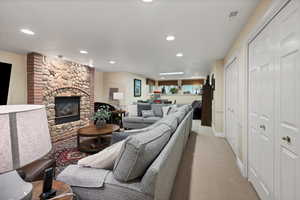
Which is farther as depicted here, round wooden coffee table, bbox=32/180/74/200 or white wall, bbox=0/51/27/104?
white wall, bbox=0/51/27/104

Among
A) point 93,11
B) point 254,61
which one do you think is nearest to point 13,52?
point 93,11

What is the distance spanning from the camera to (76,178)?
1.13 meters

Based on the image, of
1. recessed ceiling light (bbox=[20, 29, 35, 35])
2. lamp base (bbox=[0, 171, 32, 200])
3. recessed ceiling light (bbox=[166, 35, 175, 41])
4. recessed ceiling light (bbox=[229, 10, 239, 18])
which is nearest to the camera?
lamp base (bbox=[0, 171, 32, 200])

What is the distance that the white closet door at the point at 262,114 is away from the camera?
1.47 m

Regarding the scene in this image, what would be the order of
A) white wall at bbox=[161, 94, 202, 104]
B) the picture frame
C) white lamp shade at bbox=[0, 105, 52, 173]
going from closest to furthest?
white lamp shade at bbox=[0, 105, 52, 173] < the picture frame < white wall at bbox=[161, 94, 202, 104]

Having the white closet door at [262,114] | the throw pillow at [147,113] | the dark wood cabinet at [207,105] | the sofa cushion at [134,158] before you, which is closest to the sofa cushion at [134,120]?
the throw pillow at [147,113]

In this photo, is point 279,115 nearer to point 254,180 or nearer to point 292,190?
point 292,190

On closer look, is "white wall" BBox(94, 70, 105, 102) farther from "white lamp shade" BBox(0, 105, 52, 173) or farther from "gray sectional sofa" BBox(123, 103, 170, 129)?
"white lamp shade" BBox(0, 105, 52, 173)

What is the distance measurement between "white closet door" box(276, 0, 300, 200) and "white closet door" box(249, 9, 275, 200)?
145 millimetres

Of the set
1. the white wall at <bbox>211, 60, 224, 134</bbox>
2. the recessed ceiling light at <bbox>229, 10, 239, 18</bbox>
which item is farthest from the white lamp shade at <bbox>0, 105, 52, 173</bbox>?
the white wall at <bbox>211, 60, 224, 134</bbox>

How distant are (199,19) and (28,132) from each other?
2256mm

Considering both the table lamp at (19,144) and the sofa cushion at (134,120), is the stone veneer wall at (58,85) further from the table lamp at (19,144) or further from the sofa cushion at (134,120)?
the table lamp at (19,144)

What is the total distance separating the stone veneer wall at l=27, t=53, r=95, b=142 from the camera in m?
3.54

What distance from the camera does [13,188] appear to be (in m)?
0.68
